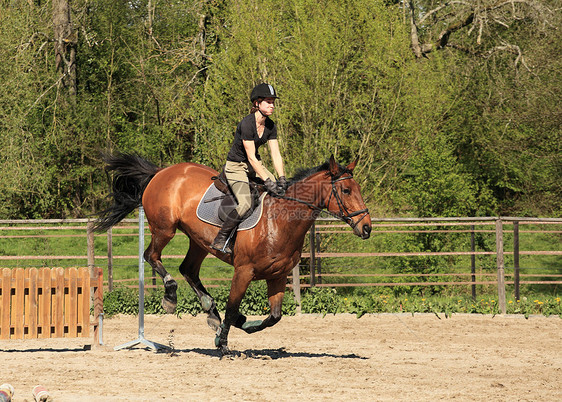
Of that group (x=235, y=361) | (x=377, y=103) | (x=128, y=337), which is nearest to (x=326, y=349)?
(x=235, y=361)

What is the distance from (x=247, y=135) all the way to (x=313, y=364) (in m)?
2.73

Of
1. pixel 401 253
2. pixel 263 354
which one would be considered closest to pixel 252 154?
pixel 263 354

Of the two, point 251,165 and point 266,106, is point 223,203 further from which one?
point 266,106

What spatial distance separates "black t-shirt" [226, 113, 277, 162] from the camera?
775 cm

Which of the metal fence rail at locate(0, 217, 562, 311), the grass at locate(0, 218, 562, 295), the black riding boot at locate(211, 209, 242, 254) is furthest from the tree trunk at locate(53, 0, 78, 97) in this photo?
the black riding boot at locate(211, 209, 242, 254)

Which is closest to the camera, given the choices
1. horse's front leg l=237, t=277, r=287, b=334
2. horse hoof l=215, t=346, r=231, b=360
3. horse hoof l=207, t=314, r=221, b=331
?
horse's front leg l=237, t=277, r=287, b=334

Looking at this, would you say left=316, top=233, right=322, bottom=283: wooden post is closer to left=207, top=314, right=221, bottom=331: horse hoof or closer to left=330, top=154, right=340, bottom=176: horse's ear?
left=207, top=314, right=221, bottom=331: horse hoof

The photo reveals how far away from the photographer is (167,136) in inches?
948

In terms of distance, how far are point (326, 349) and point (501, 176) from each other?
50.3ft

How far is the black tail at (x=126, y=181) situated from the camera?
9.21 m

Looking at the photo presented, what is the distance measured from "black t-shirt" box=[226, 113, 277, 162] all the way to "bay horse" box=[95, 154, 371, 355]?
551mm

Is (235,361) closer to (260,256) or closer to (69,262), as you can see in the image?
(260,256)

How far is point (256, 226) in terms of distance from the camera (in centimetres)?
775

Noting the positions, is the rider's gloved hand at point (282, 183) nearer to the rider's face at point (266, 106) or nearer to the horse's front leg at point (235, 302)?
the rider's face at point (266, 106)
